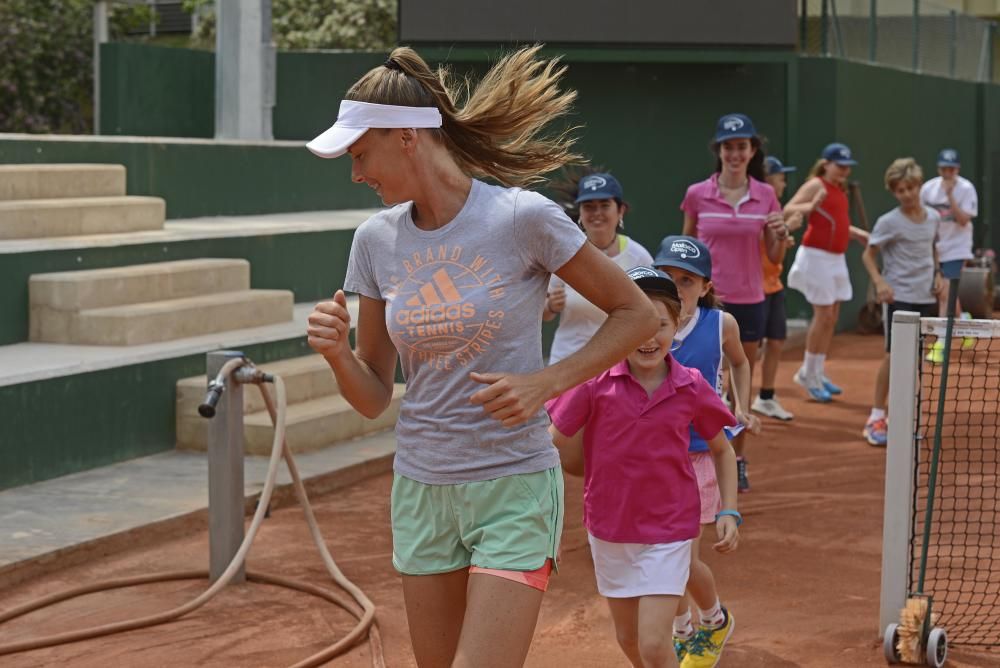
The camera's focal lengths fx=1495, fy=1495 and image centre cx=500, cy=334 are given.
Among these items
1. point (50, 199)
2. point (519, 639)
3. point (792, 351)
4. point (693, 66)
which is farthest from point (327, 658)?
point (693, 66)

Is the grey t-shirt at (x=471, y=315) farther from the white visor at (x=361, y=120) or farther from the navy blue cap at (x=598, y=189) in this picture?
the navy blue cap at (x=598, y=189)

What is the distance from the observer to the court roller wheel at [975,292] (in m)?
17.7

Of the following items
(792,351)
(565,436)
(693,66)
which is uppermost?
Result: (693,66)

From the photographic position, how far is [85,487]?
28.8 feet

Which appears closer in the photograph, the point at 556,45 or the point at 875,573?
the point at 875,573

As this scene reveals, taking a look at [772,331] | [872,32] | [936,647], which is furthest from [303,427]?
[872,32]

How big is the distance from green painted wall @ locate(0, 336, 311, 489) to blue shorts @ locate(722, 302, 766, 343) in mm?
3610

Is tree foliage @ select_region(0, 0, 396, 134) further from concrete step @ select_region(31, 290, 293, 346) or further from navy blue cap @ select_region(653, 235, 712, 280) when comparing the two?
navy blue cap @ select_region(653, 235, 712, 280)

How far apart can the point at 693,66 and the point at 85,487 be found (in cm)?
1031

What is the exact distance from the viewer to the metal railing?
1880cm

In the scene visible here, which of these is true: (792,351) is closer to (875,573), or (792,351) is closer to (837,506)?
(837,506)

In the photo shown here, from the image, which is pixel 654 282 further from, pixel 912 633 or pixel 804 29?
pixel 804 29

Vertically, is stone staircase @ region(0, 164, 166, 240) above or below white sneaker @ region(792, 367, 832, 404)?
above

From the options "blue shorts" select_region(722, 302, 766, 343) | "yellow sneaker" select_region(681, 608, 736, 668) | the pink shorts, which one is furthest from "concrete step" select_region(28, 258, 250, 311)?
"yellow sneaker" select_region(681, 608, 736, 668)
